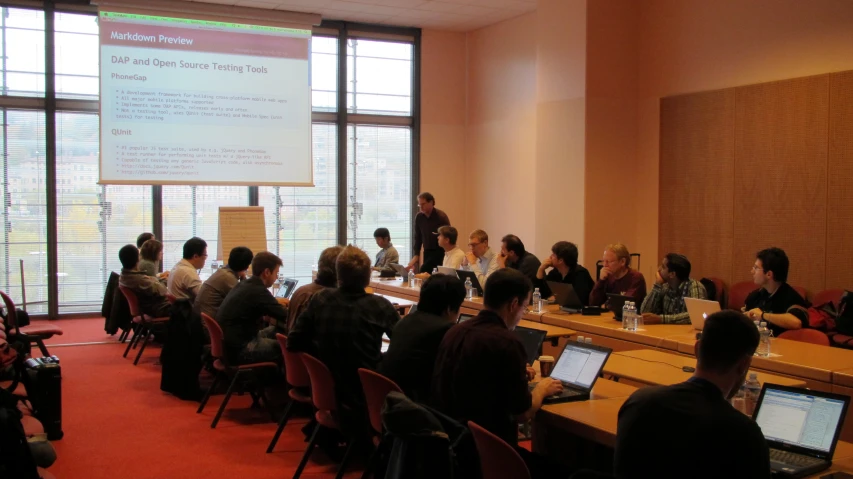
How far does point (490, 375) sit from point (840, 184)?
197 inches

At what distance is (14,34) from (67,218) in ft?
Answer: 7.48

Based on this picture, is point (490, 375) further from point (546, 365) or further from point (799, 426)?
point (799, 426)

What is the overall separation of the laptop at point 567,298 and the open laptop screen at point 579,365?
2340mm

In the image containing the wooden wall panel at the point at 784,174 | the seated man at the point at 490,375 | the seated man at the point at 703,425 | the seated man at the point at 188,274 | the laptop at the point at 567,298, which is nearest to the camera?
the seated man at the point at 703,425

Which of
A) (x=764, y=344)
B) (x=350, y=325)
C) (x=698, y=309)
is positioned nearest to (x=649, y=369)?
(x=764, y=344)

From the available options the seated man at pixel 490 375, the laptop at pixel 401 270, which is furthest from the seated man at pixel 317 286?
the laptop at pixel 401 270

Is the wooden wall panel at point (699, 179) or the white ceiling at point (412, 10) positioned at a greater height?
the white ceiling at point (412, 10)

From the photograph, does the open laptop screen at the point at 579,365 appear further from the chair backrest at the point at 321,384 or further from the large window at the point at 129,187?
the large window at the point at 129,187

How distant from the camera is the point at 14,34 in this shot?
9.31 metres

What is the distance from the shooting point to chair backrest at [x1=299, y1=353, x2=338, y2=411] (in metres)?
3.98

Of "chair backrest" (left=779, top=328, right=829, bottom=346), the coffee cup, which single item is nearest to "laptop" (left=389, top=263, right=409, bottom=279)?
"chair backrest" (left=779, top=328, right=829, bottom=346)

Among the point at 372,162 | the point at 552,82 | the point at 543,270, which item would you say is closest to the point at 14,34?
the point at 372,162

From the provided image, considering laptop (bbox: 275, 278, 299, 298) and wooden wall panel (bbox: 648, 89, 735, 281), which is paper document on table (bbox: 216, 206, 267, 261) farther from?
wooden wall panel (bbox: 648, 89, 735, 281)

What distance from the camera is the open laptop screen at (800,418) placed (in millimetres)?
2521
